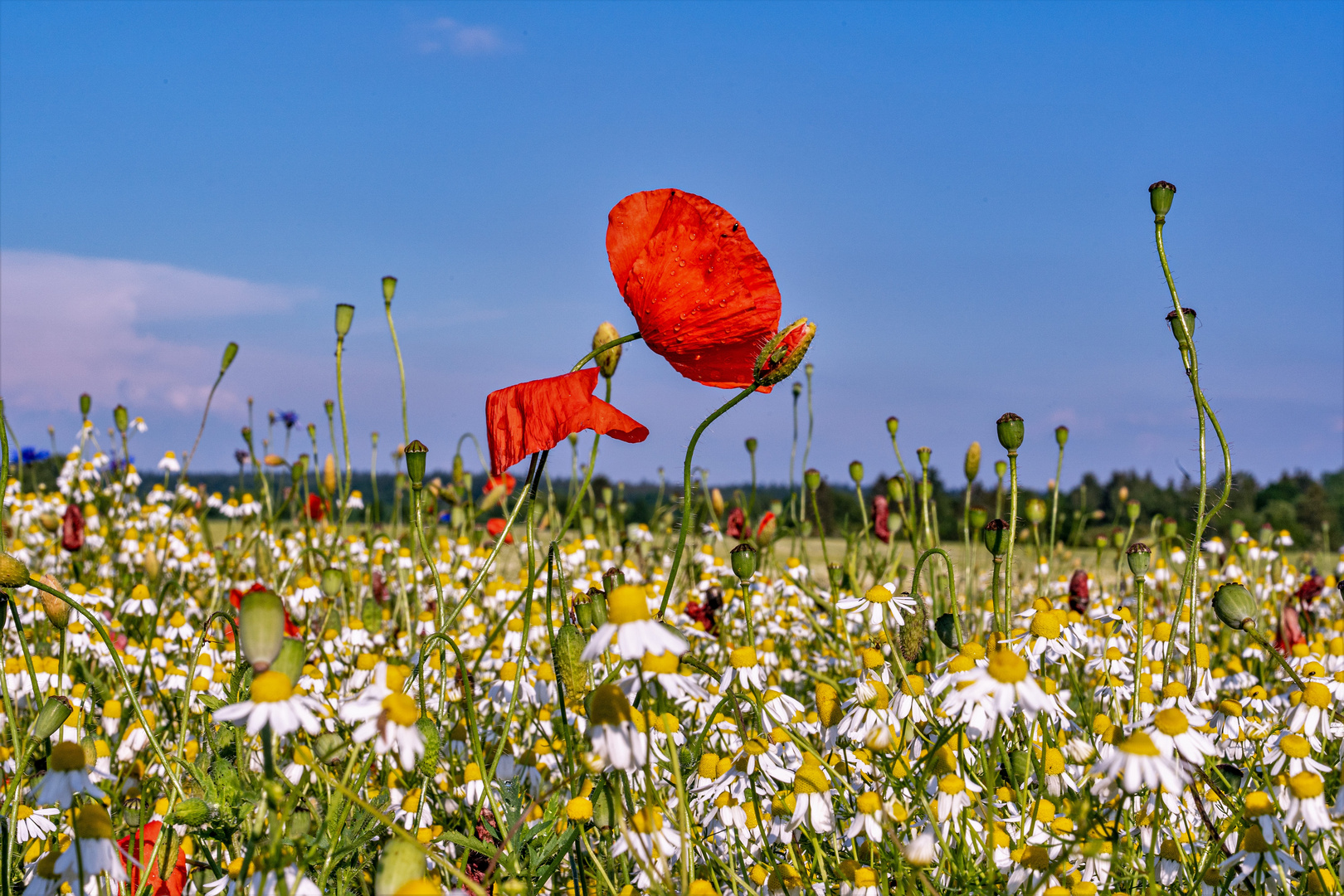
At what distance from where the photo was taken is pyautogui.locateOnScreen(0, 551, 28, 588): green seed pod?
1.47 metres

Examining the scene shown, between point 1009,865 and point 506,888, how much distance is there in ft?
2.74

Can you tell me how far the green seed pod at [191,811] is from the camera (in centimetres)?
146

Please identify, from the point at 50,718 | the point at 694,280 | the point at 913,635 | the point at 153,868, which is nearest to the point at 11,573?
the point at 50,718

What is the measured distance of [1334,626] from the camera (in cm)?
434

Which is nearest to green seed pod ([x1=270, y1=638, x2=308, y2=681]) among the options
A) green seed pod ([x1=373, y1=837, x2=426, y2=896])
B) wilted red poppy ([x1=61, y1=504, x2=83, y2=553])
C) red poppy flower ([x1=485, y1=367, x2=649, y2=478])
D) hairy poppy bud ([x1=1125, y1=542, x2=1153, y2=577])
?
green seed pod ([x1=373, y1=837, x2=426, y2=896])

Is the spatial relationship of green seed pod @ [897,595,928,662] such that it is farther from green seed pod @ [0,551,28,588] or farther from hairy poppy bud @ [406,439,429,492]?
green seed pod @ [0,551,28,588]

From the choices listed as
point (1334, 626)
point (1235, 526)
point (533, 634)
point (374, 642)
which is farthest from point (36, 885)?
point (1235, 526)

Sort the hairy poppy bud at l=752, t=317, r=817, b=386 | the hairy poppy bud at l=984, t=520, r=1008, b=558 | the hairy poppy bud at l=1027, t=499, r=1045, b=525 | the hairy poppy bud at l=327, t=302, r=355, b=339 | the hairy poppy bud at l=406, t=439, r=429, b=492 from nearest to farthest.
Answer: the hairy poppy bud at l=752, t=317, r=817, b=386, the hairy poppy bud at l=406, t=439, r=429, b=492, the hairy poppy bud at l=984, t=520, r=1008, b=558, the hairy poppy bud at l=327, t=302, r=355, b=339, the hairy poppy bud at l=1027, t=499, r=1045, b=525

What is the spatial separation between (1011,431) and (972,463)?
3.27 ft

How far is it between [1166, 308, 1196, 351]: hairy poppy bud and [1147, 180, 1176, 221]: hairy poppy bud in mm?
197

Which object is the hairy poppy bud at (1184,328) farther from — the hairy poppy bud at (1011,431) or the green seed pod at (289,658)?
the green seed pod at (289,658)

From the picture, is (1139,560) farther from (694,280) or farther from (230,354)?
(230,354)

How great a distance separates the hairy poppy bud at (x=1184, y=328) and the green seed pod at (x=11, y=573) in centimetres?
209

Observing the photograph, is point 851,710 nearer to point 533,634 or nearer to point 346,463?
point 346,463
